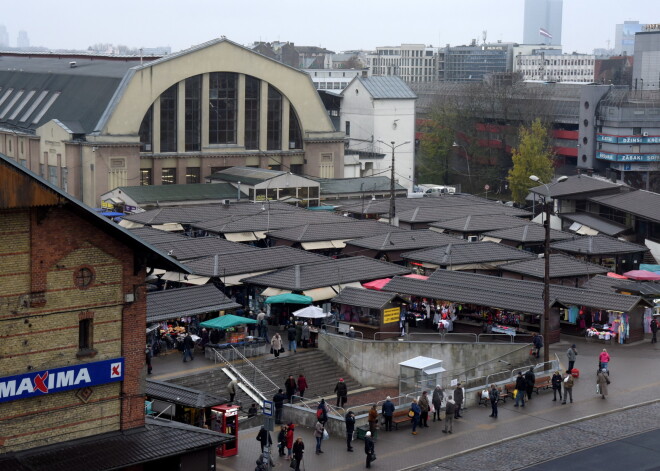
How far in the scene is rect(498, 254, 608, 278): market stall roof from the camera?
171 feet

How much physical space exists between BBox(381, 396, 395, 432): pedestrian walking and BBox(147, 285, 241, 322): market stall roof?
10196 millimetres

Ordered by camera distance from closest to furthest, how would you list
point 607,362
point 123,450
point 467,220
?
point 123,450
point 607,362
point 467,220

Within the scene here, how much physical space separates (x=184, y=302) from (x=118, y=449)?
17128mm

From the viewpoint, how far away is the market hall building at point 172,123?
85.2 meters

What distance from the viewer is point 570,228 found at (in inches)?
2857

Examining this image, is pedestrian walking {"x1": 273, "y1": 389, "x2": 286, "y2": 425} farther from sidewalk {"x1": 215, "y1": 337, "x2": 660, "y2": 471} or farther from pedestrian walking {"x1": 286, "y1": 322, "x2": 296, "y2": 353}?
pedestrian walking {"x1": 286, "y1": 322, "x2": 296, "y2": 353}

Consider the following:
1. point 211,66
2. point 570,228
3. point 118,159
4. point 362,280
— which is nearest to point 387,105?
point 211,66

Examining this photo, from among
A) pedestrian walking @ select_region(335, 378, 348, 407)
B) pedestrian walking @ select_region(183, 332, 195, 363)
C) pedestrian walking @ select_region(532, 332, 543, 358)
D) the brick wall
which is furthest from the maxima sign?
pedestrian walking @ select_region(532, 332, 543, 358)

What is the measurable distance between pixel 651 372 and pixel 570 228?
3191 cm

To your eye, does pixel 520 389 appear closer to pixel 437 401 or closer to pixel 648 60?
pixel 437 401

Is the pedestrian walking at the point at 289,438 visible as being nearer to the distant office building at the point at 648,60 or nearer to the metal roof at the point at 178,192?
the metal roof at the point at 178,192

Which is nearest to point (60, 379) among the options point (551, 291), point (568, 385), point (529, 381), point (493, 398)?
point (493, 398)

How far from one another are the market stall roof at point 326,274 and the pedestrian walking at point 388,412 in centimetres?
1341

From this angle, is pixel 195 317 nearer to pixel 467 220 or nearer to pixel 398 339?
pixel 398 339
